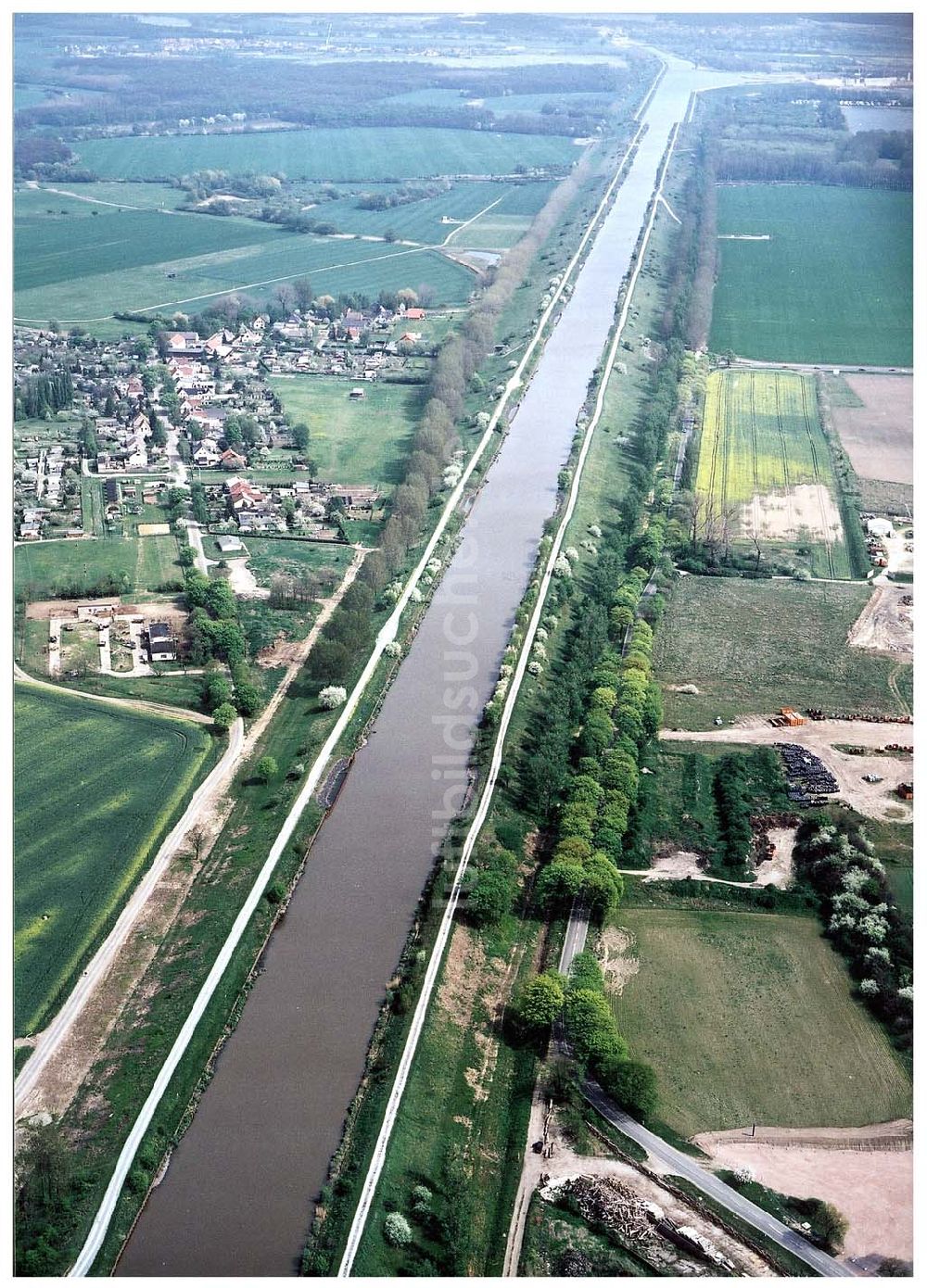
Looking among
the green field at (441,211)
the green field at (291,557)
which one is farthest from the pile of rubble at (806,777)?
the green field at (441,211)

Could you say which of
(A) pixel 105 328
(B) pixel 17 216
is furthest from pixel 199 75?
(A) pixel 105 328

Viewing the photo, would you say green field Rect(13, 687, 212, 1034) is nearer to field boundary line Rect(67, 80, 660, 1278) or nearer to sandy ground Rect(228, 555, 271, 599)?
field boundary line Rect(67, 80, 660, 1278)

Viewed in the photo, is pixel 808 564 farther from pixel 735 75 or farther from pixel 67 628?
pixel 735 75

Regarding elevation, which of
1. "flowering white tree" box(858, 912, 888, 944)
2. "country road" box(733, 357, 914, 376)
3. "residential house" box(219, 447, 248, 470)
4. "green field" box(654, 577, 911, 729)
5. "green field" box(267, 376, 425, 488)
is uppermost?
"country road" box(733, 357, 914, 376)

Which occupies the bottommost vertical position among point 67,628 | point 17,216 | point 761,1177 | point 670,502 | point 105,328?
point 761,1177

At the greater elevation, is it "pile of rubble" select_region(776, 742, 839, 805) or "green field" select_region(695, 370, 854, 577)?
"green field" select_region(695, 370, 854, 577)

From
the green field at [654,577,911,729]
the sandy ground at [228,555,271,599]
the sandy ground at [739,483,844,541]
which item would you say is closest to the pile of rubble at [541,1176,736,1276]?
the green field at [654,577,911,729]
